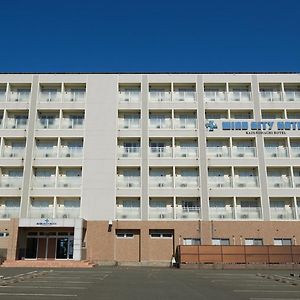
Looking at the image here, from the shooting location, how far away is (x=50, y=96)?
44469mm

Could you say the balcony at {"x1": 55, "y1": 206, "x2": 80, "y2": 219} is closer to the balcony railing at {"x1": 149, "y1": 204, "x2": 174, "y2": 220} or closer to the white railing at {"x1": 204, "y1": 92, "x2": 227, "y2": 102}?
the balcony railing at {"x1": 149, "y1": 204, "x2": 174, "y2": 220}

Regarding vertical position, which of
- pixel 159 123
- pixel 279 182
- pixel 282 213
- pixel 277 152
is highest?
pixel 159 123

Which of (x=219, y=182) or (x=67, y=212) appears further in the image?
(x=219, y=182)

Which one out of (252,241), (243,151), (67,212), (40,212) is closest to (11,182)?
(40,212)

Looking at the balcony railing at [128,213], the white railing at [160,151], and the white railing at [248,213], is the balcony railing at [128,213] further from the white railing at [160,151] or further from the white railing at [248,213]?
the white railing at [248,213]

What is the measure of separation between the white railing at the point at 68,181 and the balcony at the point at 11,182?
395 cm

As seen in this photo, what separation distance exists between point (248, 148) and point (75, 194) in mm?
18782

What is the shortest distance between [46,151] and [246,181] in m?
21.3

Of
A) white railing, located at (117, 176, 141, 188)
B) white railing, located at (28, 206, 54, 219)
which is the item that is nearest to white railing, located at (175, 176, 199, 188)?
white railing, located at (117, 176, 141, 188)

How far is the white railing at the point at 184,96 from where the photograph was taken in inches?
1740

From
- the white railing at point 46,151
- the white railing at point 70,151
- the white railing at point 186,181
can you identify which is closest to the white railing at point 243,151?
the white railing at point 186,181

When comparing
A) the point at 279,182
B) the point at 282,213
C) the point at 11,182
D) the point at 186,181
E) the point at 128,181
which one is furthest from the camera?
the point at 128,181

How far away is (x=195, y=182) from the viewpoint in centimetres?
4175

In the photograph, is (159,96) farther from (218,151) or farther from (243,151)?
(243,151)
